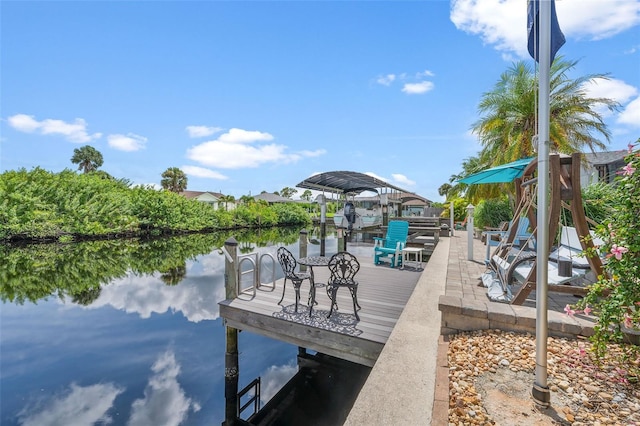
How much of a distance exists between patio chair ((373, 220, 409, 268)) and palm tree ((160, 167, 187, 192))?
48.9 m

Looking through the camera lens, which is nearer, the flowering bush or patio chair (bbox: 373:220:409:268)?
the flowering bush

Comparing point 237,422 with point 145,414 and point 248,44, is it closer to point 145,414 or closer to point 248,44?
point 145,414

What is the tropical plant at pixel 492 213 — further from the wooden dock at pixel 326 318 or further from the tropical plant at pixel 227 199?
the tropical plant at pixel 227 199

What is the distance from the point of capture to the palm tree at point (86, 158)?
→ 53.6m

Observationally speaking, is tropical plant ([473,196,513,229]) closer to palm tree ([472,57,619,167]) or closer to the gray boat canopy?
palm tree ([472,57,619,167])

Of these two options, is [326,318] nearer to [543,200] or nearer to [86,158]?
[543,200]

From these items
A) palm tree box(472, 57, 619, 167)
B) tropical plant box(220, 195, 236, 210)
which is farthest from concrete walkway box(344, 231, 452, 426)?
tropical plant box(220, 195, 236, 210)

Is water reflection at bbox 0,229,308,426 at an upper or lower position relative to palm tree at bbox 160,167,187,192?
lower

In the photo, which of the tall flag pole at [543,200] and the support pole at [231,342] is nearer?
the tall flag pole at [543,200]

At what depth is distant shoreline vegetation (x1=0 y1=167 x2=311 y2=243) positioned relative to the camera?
19031 mm

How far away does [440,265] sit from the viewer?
6.68 meters

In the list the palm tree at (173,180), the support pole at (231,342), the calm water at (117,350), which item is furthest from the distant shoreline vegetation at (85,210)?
the support pole at (231,342)

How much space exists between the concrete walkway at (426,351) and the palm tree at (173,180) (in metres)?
52.4

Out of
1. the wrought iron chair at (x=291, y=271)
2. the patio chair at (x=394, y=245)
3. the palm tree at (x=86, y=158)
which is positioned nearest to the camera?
the wrought iron chair at (x=291, y=271)
